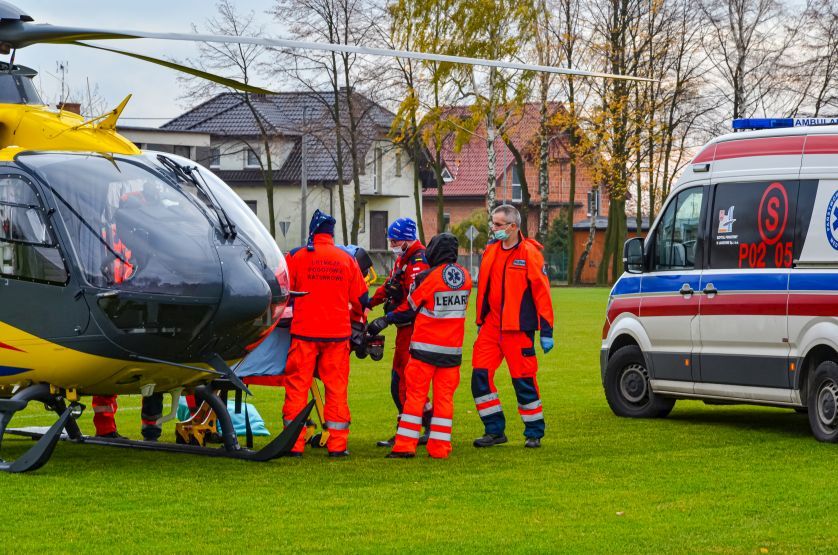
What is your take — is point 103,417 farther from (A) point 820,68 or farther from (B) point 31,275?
(A) point 820,68

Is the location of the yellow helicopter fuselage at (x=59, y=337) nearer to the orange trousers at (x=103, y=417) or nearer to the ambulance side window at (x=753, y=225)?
the orange trousers at (x=103, y=417)

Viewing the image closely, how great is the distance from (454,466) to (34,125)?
4.41 m

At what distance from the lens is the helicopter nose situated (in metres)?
10.8

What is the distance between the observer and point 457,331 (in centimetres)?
1192

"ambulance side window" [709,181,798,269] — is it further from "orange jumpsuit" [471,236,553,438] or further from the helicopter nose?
the helicopter nose

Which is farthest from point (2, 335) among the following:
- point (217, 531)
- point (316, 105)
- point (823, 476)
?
point (316, 105)

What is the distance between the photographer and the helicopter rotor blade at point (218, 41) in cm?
905

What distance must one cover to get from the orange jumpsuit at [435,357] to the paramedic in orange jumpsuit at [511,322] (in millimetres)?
573

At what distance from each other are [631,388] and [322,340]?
4459 mm

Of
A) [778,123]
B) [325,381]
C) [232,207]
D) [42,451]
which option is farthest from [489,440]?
[778,123]

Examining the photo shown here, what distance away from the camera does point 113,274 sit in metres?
10.5

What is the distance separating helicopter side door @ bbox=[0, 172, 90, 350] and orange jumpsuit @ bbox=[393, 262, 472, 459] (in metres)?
2.79

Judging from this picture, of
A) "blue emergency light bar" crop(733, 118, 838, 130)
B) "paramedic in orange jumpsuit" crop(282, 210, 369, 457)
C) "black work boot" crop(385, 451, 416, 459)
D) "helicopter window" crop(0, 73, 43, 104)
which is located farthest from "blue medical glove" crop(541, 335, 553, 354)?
"helicopter window" crop(0, 73, 43, 104)

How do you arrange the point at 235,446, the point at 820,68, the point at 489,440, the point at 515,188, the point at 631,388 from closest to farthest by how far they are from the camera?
the point at 235,446
the point at 489,440
the point at 631,388
the point at 820,68
the point at 515,188
